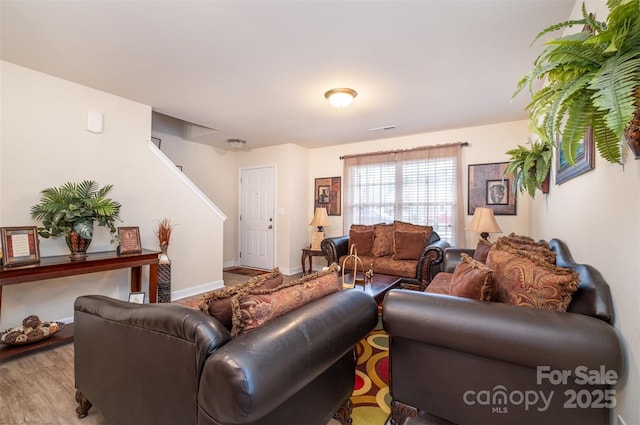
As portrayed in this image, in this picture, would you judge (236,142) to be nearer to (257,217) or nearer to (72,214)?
(257,217)

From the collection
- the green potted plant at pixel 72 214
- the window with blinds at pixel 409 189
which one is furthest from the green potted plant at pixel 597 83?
the window with blinds at pixel 409 189

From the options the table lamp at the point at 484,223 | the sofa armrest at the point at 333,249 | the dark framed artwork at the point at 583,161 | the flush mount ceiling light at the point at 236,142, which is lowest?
the sofa armrest at the point at 333,249

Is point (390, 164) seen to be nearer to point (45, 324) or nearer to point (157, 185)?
point (157, 185)

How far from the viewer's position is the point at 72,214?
2.45 m

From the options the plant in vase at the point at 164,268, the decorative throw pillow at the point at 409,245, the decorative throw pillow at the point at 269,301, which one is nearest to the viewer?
the decorative throw pillow at the point at 269,301

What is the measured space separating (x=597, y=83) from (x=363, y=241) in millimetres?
3561

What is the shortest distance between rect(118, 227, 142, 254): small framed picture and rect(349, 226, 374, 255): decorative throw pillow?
9.04 ft

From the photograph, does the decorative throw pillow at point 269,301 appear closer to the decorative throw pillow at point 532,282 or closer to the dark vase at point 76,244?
the decorative throw pillow at point 532,282

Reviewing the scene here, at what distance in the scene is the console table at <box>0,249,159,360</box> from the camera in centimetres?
211

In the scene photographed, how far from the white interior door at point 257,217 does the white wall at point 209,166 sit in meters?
0.21

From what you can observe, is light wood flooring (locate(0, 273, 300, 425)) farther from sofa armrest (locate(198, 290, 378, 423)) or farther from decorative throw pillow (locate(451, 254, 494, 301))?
decorative throw pillow (locate(451, 254, 494, 301))

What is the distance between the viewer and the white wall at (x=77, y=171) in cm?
248

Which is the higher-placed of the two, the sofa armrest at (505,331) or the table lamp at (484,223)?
the table lamp at (484,223)

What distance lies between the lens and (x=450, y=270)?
3.04 m
